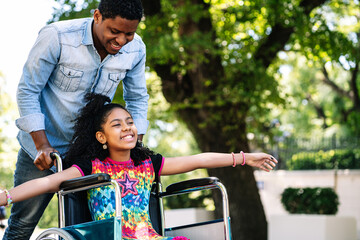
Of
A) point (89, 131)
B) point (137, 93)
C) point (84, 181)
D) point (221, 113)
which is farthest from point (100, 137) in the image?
point (221, 113)

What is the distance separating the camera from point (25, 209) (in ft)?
9.32

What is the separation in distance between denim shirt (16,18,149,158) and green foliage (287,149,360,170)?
9.99 meters

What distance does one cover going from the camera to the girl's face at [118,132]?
9.43 ft

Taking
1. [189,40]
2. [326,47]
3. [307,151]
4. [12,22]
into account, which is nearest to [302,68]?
[307,151]

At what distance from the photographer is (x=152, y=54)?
679 centimetres

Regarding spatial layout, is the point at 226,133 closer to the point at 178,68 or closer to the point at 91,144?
the point at 178,68

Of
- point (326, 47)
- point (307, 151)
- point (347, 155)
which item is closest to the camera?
point (326, 47)

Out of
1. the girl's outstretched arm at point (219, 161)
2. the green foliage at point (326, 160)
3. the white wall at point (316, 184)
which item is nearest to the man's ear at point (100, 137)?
the girl's outstretched arm at point (219, 161)

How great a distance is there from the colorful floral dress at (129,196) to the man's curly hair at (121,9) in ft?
2.53

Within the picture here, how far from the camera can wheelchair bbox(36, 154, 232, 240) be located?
2.38 meters

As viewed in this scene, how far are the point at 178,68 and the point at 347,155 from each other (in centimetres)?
603

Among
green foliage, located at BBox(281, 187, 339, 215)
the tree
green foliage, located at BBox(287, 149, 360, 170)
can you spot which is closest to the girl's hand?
the tree

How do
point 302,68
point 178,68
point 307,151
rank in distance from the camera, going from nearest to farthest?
1. point 178,68
2. point 307,151
3. point 302,68

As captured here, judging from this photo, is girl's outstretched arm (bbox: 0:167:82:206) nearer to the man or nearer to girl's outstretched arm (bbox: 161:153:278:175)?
the man
